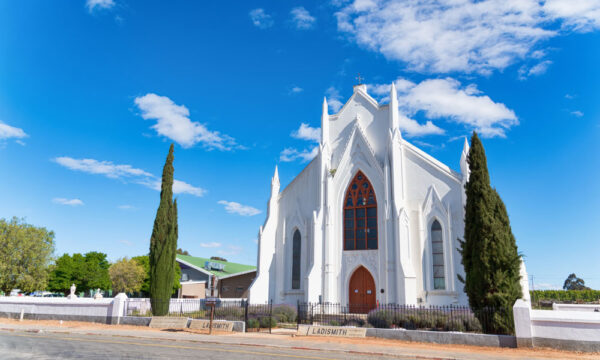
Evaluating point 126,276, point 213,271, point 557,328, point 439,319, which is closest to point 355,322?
point 439,319

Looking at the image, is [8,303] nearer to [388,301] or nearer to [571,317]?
[388,301]

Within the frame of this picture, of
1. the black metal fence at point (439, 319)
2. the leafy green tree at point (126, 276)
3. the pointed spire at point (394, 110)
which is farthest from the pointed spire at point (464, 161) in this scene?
the leafy green tree at point (126, 276)

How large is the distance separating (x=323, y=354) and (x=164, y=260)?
13.3 meters

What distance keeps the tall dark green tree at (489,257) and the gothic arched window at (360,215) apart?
10.6 meters

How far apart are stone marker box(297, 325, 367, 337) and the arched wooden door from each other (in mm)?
8795

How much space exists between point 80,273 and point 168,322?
29.2m

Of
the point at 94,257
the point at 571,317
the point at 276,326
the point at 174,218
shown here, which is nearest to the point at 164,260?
the point at 174,218

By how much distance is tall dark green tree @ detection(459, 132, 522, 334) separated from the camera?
14.9m

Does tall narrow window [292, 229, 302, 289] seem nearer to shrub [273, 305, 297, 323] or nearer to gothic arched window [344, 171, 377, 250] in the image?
gothic arched window [344, 171, 377, 250]

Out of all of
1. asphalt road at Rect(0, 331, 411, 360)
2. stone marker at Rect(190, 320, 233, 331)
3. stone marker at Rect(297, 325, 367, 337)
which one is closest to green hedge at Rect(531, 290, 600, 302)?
stone marker at Rect(297, 325, 367, 337)

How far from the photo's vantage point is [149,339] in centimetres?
1602

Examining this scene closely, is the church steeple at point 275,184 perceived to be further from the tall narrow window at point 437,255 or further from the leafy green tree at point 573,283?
the leafy green tree at point 573,283

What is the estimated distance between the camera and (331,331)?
17.3 metres

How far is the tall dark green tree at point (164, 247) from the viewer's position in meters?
22.3
